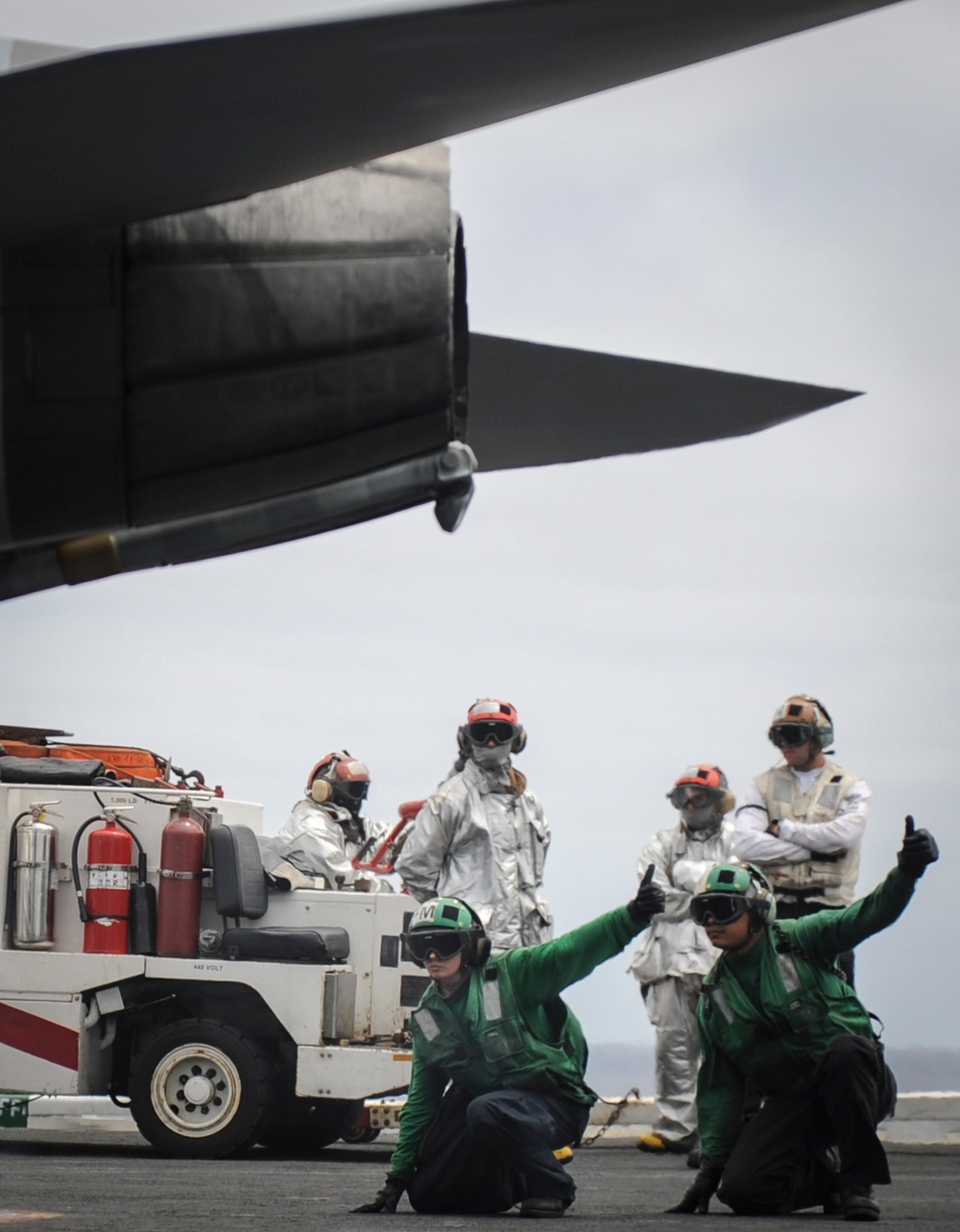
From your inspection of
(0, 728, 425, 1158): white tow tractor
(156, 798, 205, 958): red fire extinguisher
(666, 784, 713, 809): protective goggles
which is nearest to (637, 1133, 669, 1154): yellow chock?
(0, 728, 425, 1158): white tow tractor

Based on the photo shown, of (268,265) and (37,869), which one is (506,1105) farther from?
(268,265)

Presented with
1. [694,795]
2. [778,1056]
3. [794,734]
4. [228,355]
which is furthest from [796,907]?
[228,355]

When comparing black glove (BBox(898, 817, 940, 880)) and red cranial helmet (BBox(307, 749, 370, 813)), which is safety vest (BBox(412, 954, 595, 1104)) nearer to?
black glove (BBox(898, 817, 940, 880))

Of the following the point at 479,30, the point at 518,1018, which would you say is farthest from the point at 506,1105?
the point at 479,30

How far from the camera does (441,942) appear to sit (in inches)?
247

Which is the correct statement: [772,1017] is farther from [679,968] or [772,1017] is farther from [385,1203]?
[679,968]

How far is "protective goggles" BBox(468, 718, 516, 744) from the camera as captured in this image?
8.40 meters

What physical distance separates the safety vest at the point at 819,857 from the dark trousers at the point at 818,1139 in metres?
1.24

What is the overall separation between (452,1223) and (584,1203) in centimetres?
92

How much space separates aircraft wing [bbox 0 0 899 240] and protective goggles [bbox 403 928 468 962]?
14.9 ft

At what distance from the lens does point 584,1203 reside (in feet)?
21.2

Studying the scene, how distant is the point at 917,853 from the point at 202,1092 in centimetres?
418

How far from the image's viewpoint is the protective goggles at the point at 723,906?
6.17 metres

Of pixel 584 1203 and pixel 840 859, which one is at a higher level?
pixel 840 859
